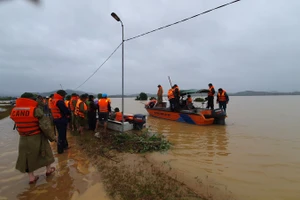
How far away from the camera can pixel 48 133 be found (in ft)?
12.2

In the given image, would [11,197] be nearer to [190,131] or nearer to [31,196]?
[31,196]

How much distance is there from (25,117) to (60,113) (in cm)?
190

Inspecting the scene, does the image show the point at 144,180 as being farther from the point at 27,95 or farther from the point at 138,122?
the point at 138,122

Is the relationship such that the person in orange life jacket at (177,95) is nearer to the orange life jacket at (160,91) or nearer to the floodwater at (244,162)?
the orange life jacket at (160,91)

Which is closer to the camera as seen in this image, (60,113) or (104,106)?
(60,113)

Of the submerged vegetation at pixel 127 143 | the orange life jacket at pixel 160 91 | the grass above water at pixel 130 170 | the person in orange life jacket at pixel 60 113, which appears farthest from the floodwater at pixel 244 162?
the orange life jacket at pixel 160 91

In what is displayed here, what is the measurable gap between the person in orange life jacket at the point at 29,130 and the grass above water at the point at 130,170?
1.35m

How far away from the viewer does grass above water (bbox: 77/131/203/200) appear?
10.6ft

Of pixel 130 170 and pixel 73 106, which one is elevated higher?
pixel 73 106

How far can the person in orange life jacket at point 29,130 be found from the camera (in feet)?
11.7

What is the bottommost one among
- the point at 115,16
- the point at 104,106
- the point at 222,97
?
the point at 104,106

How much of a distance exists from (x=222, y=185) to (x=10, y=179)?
446 cm

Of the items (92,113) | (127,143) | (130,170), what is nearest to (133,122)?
(92,113)

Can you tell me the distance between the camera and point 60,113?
5.46 metres
